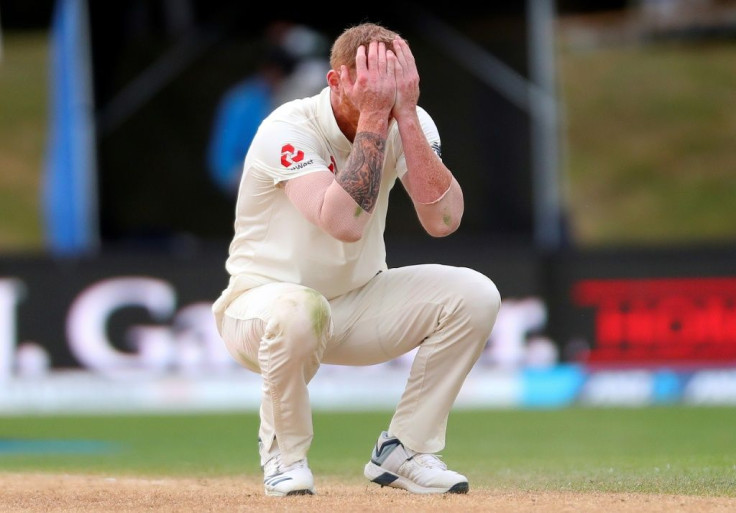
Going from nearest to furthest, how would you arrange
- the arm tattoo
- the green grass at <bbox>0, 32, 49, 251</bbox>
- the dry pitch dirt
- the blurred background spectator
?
the dry pitch dirt < the arm tattoo < the blurred background spectator < the green grass at <bbox>0, 32, 49, 251</bbox>

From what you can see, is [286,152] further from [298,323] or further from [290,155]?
Result: [298,323]

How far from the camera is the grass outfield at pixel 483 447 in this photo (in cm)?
672

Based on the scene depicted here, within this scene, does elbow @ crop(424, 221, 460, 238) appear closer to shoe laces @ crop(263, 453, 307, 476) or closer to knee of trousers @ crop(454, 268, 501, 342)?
knee of trousers @ crop(454, 268, 501, 342)

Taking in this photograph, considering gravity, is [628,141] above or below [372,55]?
below

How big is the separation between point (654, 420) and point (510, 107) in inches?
187

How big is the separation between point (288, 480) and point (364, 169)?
4.51 ft

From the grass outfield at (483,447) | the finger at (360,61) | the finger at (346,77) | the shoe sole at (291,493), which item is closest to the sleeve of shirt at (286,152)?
the finger at (346,77)

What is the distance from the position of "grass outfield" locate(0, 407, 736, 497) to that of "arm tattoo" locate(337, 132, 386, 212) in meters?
1.60

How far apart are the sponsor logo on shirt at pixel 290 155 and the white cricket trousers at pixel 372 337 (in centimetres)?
54

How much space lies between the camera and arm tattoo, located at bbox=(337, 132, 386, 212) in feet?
17.7

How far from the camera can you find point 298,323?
18.1 feet

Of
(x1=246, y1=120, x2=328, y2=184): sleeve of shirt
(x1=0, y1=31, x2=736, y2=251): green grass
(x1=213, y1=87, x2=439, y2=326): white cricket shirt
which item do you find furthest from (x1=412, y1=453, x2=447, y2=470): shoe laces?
(x1=0, y1=31, x2=736, y2=251): green grass

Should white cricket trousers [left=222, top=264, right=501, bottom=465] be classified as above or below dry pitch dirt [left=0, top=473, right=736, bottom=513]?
above

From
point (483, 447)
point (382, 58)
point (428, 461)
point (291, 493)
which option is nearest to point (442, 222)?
point (382, 58)
